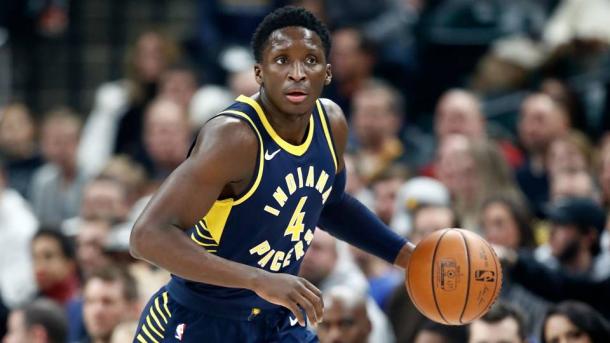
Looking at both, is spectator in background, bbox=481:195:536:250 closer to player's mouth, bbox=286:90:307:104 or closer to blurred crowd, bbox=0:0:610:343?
blurred crowd, bbox=0:0:610:343

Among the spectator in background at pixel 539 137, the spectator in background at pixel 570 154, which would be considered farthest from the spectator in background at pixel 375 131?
the spectator in background at pixel 570 154

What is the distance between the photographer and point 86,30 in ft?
43.5

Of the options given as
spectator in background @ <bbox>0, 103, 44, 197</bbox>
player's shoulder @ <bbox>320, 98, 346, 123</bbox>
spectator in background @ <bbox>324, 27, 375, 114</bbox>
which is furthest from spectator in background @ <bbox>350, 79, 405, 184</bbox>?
player's shoulder @ <bbox>320, 98, 346, 123</bbox>

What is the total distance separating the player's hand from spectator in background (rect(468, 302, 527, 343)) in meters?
2.38

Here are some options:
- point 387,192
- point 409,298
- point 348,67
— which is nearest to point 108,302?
point 409,298

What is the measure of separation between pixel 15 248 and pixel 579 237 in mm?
4696

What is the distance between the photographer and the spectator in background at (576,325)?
21.2 ft

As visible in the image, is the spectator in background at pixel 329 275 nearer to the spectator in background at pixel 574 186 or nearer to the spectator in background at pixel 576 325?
the spectator in background at pixel 576 325

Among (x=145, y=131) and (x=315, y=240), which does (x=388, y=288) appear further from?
(x=145, y=131)

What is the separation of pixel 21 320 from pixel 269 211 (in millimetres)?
3180

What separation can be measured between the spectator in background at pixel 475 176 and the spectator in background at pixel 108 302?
237 cm

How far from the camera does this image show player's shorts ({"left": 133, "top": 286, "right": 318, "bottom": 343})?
5086mm

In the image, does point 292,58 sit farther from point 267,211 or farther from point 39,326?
point 39,326

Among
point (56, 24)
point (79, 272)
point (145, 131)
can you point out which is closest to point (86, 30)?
point (56, 24)
